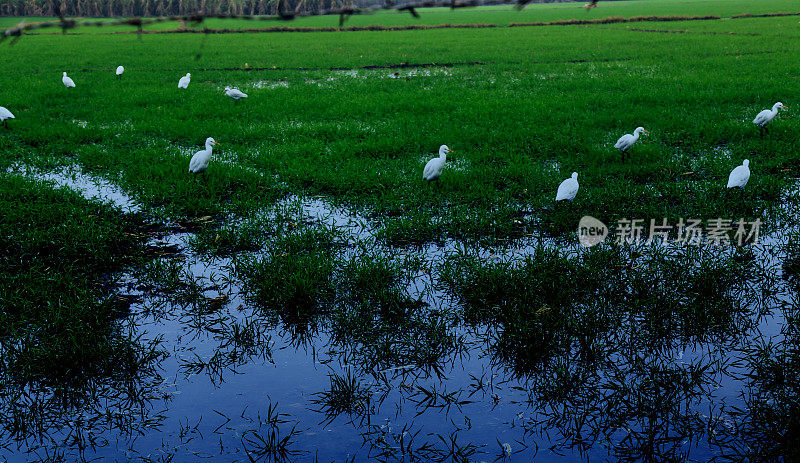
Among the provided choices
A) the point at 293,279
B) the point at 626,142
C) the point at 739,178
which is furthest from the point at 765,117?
the point at 293,279

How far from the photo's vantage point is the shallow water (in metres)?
3.45

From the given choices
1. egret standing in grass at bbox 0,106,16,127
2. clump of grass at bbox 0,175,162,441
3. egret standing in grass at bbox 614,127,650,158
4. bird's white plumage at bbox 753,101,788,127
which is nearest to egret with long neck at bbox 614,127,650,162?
egret standing in grass at bbox 614,127,650,158

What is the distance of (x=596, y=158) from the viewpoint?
871 centimetres

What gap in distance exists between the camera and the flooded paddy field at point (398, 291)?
3586 millimetres

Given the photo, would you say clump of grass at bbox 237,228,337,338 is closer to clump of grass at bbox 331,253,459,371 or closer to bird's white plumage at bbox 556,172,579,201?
clump of grass at bbox 331,253,459,371

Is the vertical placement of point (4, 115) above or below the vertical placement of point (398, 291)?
above

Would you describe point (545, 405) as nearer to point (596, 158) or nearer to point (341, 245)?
point (341, 245)

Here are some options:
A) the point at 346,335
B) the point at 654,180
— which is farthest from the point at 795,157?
the point at 346,335

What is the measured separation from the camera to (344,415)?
3752 mm

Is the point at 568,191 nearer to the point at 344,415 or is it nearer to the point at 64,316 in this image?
the point at 344,415

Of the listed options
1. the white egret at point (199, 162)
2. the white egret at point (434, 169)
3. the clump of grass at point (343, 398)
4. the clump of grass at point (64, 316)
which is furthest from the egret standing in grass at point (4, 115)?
the clump of grass at point (343, 398)

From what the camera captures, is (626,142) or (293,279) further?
(626,142)

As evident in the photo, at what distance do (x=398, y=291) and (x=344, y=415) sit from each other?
1.49 m

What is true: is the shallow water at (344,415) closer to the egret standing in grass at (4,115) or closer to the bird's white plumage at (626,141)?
the bird's white plumage at (626,141)
